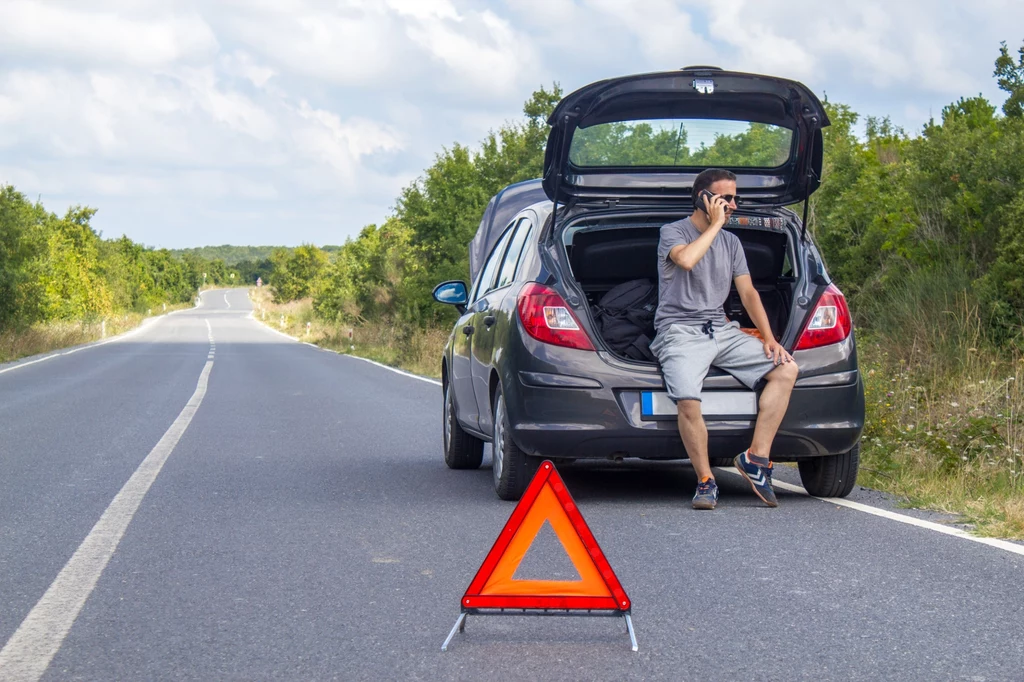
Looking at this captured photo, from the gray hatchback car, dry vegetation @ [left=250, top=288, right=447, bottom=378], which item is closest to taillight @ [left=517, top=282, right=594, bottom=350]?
the gray hatchback car

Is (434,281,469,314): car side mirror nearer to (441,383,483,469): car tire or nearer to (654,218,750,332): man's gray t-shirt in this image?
(441,383,483,469): car tire

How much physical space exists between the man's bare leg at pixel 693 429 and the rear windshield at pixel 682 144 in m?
1.64

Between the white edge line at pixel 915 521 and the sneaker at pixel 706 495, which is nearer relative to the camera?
the white edge line at pixel 915 521

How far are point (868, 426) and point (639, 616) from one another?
5.19 meters

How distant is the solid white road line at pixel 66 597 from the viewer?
419cm

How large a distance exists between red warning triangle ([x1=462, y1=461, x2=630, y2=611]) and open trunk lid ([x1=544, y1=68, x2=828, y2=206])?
3.37 m

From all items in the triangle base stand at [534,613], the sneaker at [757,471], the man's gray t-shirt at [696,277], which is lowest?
the sneaker at [757,471]

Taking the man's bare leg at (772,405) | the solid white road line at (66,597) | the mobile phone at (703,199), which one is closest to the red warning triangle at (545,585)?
the solid white road line at (66,597)

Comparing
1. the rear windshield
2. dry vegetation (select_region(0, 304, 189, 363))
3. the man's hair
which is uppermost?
the rear windshield

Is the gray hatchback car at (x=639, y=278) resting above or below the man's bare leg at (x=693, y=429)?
above

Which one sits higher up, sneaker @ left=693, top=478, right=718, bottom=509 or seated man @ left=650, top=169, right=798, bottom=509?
seated man @ left=650, top=169, right=798, bottom=509

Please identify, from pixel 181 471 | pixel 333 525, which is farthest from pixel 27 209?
pixel 333 525

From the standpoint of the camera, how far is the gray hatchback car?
6.93 meters

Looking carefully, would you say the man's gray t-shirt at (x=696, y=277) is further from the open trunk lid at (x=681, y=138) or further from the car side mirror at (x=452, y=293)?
the car side mirror at (x=452, y=293)
